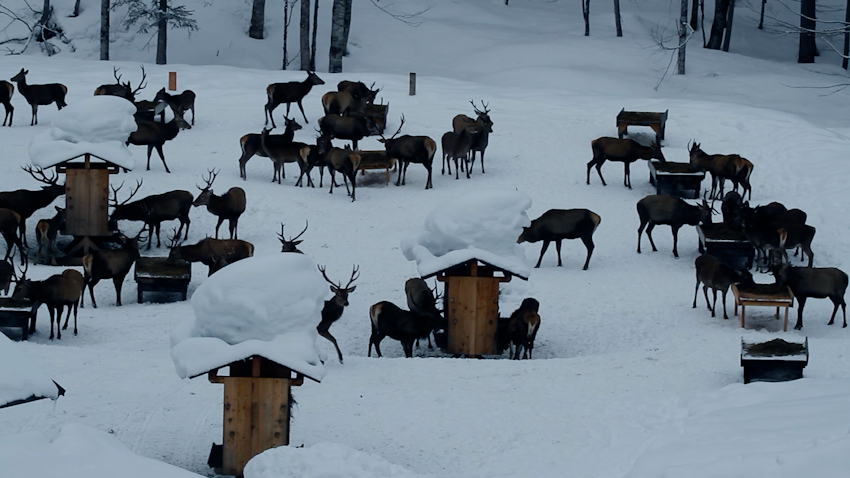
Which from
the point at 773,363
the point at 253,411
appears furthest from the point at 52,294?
the point at 773,363

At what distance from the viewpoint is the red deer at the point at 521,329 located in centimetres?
1468

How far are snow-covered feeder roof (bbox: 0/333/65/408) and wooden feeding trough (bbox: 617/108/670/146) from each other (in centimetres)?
1756

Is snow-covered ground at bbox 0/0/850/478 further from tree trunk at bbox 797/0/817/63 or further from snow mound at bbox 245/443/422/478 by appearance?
tree trunk at bbox 797/0/817/63

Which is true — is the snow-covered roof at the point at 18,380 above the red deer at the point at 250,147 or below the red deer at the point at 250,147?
above

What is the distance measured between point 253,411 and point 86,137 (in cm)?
1051

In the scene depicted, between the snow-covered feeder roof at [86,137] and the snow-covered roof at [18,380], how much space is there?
34.2 ft

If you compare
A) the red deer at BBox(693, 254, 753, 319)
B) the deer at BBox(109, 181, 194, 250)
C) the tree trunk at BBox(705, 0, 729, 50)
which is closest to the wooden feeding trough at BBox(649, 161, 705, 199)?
the red deer at BBox(693, 254, 753, 319)

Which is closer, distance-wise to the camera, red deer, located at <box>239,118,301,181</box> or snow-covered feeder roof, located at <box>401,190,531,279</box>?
snow-covered feeder roof, located at <box>401,190,531,279</box>

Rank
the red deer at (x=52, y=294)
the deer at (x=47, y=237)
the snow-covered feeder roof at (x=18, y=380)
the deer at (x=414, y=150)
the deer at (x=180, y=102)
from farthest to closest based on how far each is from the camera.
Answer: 1. the deer at (x=180, y=102)
2. the deer at (x=414, y=150)
3. the deer at (x=47, y=237)
4. the red deer at (x=52, y=294)
5. the snow-covered feeder roof at (x=18, y=380)

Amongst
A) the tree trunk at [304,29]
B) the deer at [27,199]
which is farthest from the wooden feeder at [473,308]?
the tree trunk at [304,29]

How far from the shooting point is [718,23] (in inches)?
1523

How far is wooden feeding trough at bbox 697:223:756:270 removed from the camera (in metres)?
18.1

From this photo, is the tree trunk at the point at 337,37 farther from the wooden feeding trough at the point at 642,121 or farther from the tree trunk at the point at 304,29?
the wooden feeding trough at the point at 642,121

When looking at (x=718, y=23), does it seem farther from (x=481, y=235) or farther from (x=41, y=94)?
(x=481, y=235)
